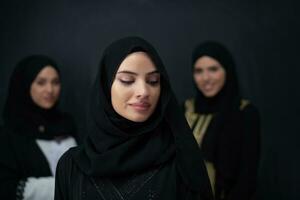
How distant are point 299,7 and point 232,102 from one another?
104 cm

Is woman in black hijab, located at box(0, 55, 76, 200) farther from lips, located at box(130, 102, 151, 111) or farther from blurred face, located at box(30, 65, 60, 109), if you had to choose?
lips, located at box(130, 102, 151, 111)

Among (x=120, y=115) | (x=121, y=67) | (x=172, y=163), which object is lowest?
(x=172, y=163)

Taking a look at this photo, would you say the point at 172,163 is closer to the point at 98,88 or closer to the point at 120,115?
the point at 120,115

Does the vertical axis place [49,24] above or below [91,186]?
above

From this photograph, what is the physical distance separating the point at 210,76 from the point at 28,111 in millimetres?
1093

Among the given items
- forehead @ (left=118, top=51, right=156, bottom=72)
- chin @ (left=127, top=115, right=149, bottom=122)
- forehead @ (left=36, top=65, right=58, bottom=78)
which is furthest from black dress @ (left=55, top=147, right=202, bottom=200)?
forehead @ (left=36, top=65, right=58, bottom=78)

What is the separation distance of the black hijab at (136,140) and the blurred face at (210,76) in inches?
48.2

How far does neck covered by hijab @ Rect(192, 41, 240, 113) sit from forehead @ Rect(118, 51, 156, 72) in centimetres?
128

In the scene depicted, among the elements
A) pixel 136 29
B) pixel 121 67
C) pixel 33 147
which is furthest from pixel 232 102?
pixel 121 67

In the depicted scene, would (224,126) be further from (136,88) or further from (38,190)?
(136,88)

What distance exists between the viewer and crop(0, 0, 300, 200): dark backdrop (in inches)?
125

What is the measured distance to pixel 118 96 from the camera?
56.2 inches

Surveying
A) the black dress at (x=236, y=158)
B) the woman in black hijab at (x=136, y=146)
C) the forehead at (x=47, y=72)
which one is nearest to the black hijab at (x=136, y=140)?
the woman in black hijab at (x=136, y=146)

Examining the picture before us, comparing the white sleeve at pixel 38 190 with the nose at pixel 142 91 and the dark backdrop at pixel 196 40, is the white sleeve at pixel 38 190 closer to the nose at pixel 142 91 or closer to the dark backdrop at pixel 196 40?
the dark backdrop at pixel 196 40
